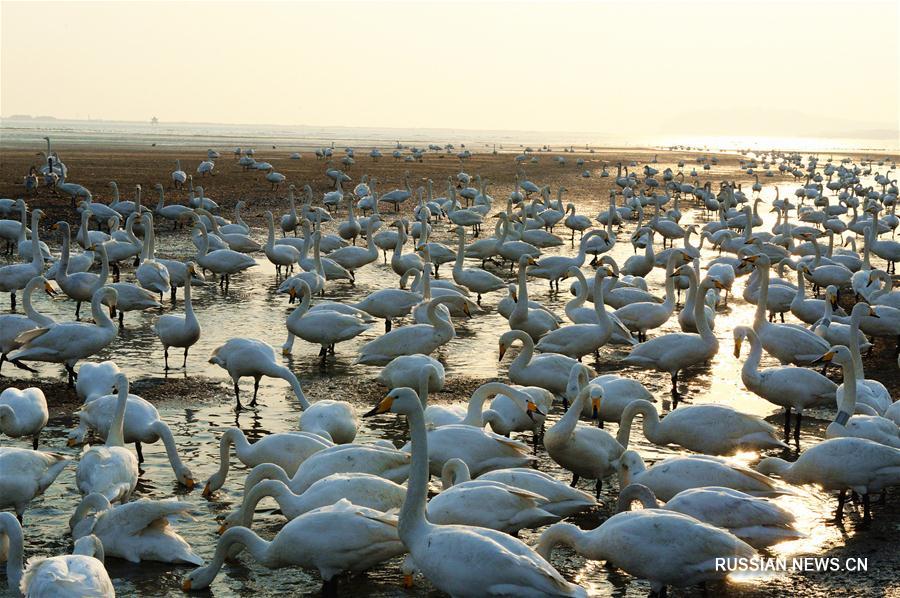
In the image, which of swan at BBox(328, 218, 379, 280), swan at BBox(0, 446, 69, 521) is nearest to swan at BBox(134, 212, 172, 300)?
swan at BBox(328, 218, 379, 280)

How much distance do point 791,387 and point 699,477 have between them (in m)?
3.37

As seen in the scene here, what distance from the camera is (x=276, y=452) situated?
8336 mm

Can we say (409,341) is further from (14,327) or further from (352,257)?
(352,257)

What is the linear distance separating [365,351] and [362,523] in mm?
6552

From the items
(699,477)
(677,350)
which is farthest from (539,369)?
(699,477)

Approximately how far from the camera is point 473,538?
582cm

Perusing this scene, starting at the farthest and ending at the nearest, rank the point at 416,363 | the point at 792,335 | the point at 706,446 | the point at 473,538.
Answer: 1. the point at 792,335
2. the point at 416,363
3. the point at 706,446
4. the point at 473,538

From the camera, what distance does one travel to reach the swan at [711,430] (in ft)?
29.2

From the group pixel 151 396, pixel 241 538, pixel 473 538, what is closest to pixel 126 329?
pixel 151 396

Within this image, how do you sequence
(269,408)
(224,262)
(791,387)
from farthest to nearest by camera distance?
(224,262) < (269,408) < (791,387)

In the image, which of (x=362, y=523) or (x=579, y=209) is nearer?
(x=362, y=523)

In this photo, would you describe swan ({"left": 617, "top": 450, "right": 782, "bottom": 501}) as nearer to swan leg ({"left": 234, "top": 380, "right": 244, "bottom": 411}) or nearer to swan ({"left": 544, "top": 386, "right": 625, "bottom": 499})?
swan ({"left": 544, "top": 386, "right": 625, "bottom": 499})

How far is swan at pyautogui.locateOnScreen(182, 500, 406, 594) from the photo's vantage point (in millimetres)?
6387

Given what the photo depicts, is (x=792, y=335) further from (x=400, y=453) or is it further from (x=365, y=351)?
(x=400, y=453)
